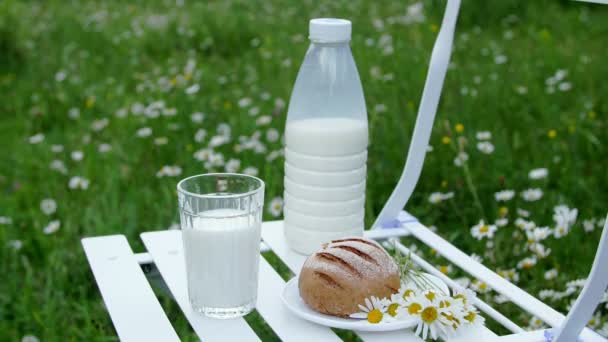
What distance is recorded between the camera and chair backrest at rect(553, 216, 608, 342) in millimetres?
1097

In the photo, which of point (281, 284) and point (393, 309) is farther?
point (281, 284)

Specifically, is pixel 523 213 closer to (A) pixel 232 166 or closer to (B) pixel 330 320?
(A) pixel 232 166

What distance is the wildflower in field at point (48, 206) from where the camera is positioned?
238 cm

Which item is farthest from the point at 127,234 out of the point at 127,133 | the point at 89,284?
the point at 127,133

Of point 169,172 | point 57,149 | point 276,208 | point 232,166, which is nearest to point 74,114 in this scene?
point 57,149

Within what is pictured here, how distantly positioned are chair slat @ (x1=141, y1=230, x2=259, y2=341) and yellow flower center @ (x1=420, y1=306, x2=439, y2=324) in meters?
0.22

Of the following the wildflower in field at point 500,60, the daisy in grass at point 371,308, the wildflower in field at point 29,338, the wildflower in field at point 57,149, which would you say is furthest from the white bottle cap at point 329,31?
the wildflower in field at point 500,60

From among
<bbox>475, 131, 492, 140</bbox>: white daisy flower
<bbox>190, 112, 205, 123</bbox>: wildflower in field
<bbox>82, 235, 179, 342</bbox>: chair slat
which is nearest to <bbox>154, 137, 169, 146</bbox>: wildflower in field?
<bbox>190, 112, 205, 123</bbox>: wildflower in field

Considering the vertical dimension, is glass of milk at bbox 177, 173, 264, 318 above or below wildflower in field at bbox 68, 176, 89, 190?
above

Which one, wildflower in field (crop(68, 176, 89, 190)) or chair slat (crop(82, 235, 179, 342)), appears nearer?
chair slat (crop(82, 235, 179, 342))

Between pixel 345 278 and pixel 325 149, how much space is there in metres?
0.32

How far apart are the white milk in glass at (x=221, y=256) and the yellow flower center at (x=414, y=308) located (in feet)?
0.77

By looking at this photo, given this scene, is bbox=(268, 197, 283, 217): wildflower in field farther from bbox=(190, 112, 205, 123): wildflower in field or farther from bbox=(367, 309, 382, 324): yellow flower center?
bbox=(367, 309, 382, 324): yellow flower center

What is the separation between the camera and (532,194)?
Answer: 2191 mm
